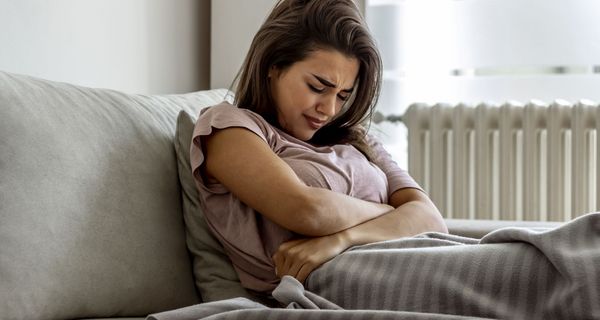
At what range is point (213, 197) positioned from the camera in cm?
148

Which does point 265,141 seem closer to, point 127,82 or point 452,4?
point 127,82

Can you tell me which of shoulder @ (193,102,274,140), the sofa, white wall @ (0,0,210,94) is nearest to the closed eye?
shoulder @ (193,102,274,140)

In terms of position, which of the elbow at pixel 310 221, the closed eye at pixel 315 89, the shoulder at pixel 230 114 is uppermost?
the closed eye at pixel 315 89

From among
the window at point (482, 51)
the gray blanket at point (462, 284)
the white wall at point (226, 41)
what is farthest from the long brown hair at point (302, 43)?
the window at point (482, 51)

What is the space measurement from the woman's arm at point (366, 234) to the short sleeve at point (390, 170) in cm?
1

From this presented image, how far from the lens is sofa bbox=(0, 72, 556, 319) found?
47.9 inches

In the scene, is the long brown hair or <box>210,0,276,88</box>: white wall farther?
<box>210,0,276,88</box>: white wall

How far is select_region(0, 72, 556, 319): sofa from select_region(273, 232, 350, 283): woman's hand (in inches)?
5.1

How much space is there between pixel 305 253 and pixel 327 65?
1.24ft

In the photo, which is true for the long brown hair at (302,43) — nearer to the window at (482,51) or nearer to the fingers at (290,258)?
the fingers at (290,258)

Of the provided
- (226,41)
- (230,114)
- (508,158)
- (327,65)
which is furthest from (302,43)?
(508,158)

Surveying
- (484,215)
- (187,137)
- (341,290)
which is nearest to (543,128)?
(484,215)

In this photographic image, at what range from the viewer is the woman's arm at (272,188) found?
1.38 metres

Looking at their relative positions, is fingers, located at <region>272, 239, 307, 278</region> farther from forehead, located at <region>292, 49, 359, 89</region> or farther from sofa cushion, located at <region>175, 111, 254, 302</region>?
forehead, located at <region>292, 49, 359, 89</region>
